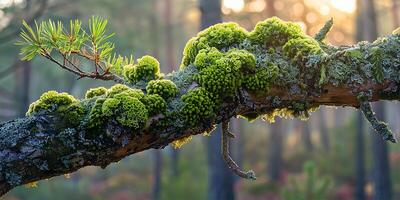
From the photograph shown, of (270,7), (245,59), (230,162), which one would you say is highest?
(270,7)

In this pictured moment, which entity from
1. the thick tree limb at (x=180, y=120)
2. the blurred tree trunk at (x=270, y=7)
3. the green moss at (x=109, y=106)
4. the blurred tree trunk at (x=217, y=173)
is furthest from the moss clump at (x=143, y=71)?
the blurred tree trunk at (x=270, y=7)

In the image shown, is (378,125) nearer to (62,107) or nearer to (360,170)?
(62,107)

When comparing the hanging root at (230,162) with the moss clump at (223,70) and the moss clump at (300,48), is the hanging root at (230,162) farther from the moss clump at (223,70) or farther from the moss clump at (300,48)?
the moss clump at (300,48)

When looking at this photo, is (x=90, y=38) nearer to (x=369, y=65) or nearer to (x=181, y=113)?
(x=181, y=113)

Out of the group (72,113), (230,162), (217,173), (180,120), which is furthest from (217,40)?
(217,173)

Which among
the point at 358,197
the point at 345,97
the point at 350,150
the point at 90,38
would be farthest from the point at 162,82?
the point at 350,150

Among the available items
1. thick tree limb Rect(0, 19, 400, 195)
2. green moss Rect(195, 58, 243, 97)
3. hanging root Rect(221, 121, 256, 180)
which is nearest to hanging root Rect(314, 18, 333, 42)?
thick tree limb Rect(0, 19, 400, 195)
